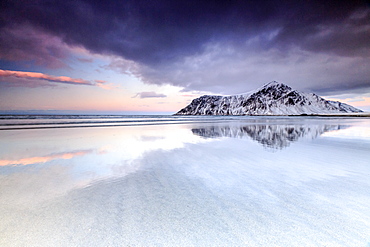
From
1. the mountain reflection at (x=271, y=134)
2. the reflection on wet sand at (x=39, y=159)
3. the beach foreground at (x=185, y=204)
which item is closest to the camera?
the beach foreground at (x=185, y=204)

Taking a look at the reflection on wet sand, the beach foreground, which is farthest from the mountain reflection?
the reflection on wet sand

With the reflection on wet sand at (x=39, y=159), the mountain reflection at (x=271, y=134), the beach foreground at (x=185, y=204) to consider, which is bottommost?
the mountain reflection at (x=271, y=134)

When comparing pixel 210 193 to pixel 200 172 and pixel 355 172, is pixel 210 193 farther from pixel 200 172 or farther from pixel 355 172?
pixel 355 172

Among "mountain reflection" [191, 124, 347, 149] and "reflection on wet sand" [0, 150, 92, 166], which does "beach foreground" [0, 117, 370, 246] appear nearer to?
"reflection on wet sand" [0, 150, 92, 166]

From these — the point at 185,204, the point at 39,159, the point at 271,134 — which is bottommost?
the point at 271,134

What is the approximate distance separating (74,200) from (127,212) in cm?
152

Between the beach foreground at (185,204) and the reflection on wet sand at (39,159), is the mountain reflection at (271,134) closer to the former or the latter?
the beach foreground at (185,204)

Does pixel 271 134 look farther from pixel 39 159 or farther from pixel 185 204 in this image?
pixel 39 159

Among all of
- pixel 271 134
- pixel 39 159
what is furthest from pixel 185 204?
pixel 271 134

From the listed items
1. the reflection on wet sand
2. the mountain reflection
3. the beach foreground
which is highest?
the beach foreground

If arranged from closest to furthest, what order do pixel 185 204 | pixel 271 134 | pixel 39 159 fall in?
1. pixel 185 204
2. pixel 39 159
3. pixel 271 134

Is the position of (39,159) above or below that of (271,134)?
above

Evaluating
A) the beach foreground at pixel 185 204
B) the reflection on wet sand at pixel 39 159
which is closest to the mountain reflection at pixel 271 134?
the beach foreground at pixel 185 204

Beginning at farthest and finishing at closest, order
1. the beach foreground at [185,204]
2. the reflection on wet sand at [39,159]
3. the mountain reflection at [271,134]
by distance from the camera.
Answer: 1. the mountain reflection at [271,134]
2. the reflection on wet sand at [39,159]
3. the beach foreground at [185,204]
